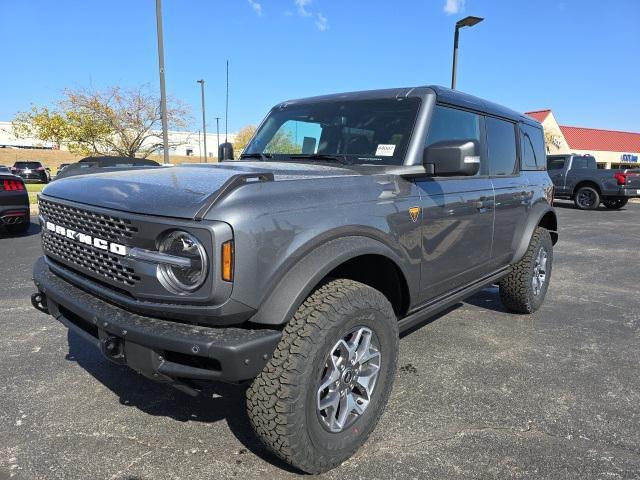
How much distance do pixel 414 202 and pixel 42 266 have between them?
225 centimetres

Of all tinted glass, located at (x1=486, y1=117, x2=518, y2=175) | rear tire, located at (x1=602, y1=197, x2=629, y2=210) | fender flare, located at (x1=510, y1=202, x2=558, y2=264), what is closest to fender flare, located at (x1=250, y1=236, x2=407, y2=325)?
tinted glass, located at (x1=486, y1=117, x2=518, y2=175)

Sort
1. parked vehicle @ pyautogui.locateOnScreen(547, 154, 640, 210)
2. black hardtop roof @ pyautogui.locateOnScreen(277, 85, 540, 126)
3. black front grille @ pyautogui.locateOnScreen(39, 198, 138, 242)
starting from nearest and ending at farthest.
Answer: black front grille @ pyautogui.locateOnScreen(39, 198, 138, 242) < black hardtop roof @ pyautogui.locateOnScreen(277, 85, 540, 126) < parked vehicle @ pyautogui.locateOnScreen(547, 154, 640, 210)

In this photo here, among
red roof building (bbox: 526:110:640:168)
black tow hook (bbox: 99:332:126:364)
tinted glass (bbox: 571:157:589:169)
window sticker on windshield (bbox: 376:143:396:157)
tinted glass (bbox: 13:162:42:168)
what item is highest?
red roof building (bbox: 526:110:640:168)

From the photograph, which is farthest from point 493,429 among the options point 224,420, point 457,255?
point 224,420

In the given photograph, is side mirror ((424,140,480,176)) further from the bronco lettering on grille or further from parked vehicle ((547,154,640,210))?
parked vehicle ((547,154,640,210))

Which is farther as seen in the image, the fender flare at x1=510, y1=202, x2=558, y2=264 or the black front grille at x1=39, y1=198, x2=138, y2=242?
the fender flare at x1=510, y1=202, x2=558, y2=264

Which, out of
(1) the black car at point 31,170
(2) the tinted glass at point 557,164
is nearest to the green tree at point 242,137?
(1) the black car at point 31,170

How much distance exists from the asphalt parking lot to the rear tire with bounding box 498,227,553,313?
23 centimetres

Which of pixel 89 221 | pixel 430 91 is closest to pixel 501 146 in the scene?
pixel 430 91

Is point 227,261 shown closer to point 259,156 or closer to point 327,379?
point 327,379

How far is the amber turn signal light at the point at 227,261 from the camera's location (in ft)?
6.01

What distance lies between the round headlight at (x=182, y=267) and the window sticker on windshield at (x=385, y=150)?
5.00ft

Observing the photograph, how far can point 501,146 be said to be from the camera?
4.07 m

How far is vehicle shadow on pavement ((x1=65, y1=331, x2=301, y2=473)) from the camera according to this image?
255 cm
